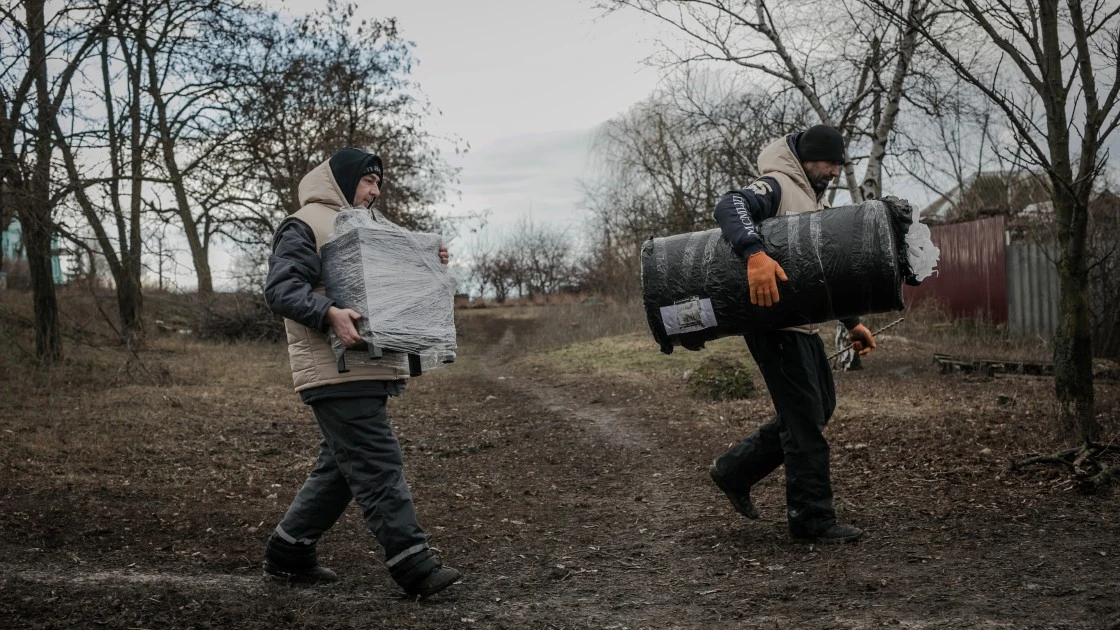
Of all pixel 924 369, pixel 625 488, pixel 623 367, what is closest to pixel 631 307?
pixel 623 367

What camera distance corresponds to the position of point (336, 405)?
3.79 m

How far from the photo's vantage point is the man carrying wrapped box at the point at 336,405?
146 inches

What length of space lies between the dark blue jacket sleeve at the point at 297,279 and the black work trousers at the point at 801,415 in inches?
80.0

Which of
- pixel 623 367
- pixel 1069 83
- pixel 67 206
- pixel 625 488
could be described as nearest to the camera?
pixel 1069 83

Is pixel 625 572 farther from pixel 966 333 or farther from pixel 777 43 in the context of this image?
pixel 966 333

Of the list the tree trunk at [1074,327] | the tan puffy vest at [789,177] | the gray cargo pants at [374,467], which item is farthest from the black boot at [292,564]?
the tree trunk at [1074,327]

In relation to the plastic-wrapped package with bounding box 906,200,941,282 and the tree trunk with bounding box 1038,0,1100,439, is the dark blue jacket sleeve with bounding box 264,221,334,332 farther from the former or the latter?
the tree trunk with bounding box 1038,0,1100,439

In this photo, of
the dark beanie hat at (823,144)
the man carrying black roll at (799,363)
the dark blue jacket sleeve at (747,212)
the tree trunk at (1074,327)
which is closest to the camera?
the dark blue jacket sleeve at (747,212)

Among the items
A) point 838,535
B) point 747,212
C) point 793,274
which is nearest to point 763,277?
point 793,274

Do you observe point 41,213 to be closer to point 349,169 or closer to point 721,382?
point 721,382

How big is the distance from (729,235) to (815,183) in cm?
74

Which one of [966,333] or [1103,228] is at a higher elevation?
[1103,228]

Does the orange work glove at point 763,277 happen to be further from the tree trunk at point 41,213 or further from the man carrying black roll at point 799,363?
the tree trunk at point 41,213

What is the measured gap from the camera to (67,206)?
10.6 meters
